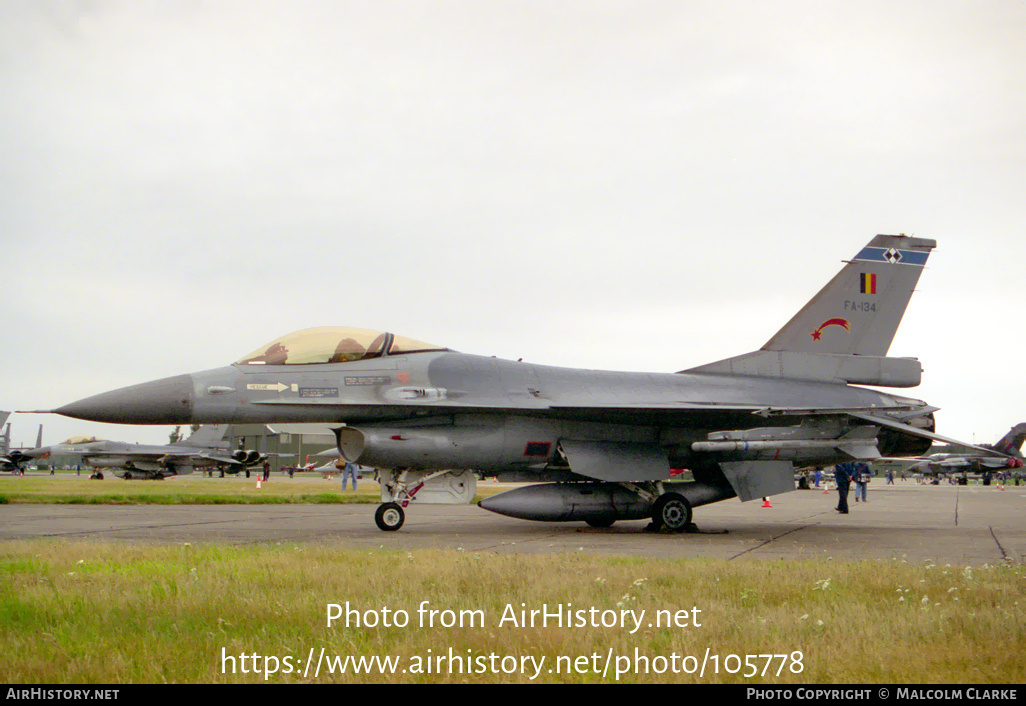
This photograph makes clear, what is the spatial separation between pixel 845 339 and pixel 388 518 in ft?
25.4

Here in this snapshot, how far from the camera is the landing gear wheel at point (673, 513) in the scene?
11.8 metres

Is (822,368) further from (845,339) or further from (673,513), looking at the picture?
(673,513)

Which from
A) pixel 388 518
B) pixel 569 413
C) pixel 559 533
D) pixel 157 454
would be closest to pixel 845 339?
pixel 569 413

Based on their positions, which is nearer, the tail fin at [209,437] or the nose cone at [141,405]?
the nose cone at [141,405]

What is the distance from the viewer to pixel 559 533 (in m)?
11.7

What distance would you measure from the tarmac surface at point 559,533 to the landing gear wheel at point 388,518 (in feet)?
0.55

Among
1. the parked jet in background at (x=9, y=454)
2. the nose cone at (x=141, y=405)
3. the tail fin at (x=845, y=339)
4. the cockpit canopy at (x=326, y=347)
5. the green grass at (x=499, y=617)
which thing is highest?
the tail fin at (x=845, y=339)

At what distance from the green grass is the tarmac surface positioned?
206 cm

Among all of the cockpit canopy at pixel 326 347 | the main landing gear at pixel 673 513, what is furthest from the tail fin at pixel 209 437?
the main landing gear at pixel 673 513

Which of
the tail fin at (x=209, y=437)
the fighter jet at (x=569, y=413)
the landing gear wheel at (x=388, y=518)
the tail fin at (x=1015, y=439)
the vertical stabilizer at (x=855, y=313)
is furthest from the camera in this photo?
the tail fin at (x=209, y=437)

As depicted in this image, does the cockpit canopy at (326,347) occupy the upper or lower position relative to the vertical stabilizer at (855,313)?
lower

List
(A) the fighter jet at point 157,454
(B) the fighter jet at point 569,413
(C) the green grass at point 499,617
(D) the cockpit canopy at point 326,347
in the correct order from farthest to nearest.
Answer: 1. (A) the fighter jet at point 157,454
2. (D) the cockpit canopy at point 326,347
3. (B) the fighter jet at point 569,413
4. (C) the green grass at point 499,617

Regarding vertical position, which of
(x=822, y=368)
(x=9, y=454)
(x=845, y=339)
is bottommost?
(x=9, y=454)

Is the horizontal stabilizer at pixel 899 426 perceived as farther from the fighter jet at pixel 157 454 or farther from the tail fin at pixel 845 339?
the fighter jet at pixel 157 454
